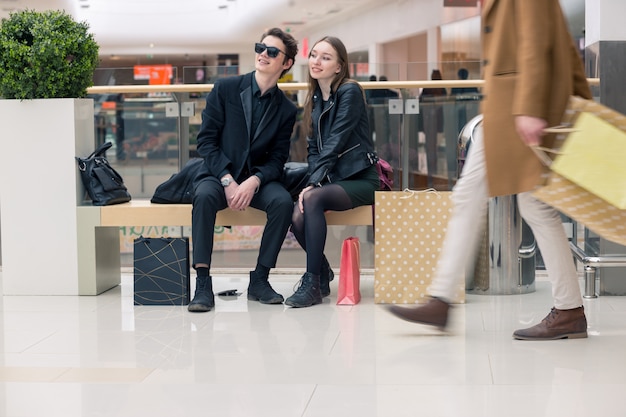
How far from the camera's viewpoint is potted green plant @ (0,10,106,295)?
4824mm

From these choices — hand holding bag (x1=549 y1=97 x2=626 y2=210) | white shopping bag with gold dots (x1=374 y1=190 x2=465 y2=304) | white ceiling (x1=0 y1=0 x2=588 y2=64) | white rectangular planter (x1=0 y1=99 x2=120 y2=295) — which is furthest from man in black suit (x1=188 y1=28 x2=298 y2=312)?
white ceiling (x1=0 y1=0 x2=588 y2=64)

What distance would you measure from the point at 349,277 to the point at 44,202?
1.58 meters

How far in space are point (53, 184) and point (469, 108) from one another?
2736mm

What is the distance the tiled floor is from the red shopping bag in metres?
0.08

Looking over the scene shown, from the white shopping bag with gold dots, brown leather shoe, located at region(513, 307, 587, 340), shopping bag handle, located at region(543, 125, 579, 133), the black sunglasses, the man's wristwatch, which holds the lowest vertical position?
brown leather shoe, located at region(513, 307, 587, 340)

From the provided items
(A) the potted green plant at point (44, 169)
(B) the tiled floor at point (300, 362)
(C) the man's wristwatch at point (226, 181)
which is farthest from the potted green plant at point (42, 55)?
(B) the tiled floor at point (300, 362)

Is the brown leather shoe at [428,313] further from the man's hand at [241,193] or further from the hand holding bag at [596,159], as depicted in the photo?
the man's hand at [241,193]

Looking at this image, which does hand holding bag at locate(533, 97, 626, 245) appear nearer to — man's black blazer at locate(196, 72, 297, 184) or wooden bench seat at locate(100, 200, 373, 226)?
wooden bench seat at locate(100, 200, 373, 226)

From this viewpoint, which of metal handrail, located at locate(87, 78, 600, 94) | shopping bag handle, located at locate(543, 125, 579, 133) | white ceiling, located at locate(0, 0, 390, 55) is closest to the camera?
shopping bag handle, located at locate(543, 125, 579, 133)

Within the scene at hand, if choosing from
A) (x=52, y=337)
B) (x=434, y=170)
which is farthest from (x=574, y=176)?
(x=434, y=170)

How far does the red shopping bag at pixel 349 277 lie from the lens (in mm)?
4555

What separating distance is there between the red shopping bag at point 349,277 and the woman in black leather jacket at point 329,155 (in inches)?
4.4

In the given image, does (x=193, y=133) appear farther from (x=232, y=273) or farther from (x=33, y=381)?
(x=33, y=381)

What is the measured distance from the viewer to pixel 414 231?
14.7 ft
